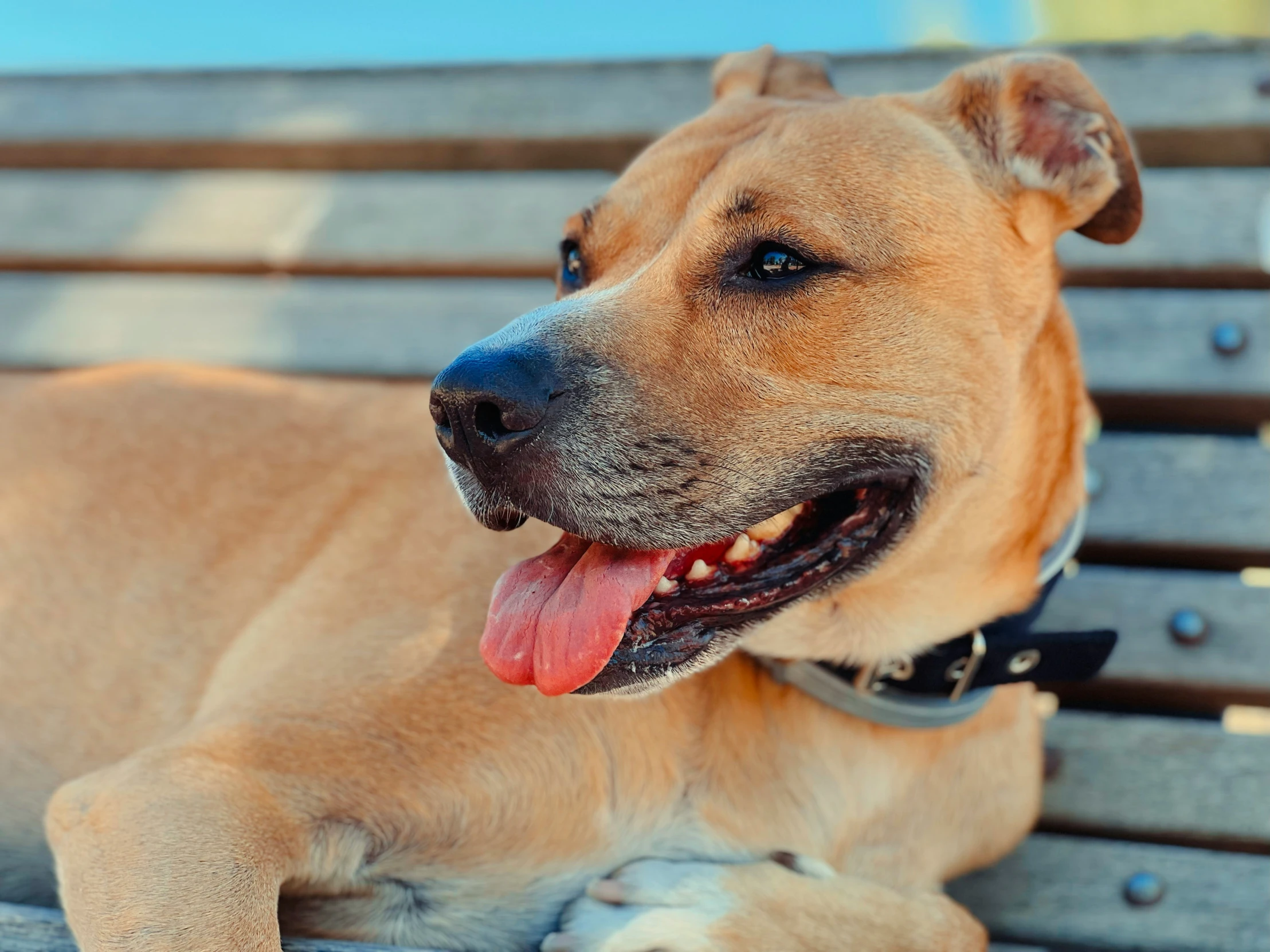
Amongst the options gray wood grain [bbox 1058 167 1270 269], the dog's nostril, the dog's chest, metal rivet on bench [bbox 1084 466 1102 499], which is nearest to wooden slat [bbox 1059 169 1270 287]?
gray wood grain [bbox 1058 167 1270 269]

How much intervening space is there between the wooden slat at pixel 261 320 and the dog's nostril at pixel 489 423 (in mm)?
1623

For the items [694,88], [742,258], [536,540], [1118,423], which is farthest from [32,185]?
[1118,423]

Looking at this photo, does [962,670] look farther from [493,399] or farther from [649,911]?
[493,399]

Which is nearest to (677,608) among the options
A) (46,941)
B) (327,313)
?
(46,941)

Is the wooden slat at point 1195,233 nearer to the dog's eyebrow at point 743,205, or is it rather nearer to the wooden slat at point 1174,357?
the wooden slat at point 1174,357

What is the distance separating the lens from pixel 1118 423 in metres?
3.18

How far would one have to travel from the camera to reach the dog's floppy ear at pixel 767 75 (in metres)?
2.74

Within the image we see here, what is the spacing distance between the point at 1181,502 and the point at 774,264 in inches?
63.4

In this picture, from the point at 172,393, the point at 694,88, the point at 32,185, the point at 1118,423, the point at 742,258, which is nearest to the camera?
the point at 742,258

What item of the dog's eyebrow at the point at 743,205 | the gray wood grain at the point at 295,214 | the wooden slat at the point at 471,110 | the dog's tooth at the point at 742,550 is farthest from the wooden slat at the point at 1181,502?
the dog's eyebrow at the point at 743,205

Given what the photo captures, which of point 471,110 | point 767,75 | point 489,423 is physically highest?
point 471,110

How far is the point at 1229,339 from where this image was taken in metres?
3.01

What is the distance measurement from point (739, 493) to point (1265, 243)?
2.11 meters

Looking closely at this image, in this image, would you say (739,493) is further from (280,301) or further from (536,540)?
(280,301)
